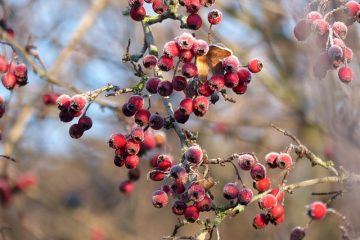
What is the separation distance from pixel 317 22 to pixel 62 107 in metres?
0.91

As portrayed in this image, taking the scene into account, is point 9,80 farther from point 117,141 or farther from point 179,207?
point 179,207

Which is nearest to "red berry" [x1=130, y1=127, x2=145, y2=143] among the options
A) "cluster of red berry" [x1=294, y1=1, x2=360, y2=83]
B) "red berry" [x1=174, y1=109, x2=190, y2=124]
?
"red berry" [x1=174, y1=109, x2=190, y2=124]

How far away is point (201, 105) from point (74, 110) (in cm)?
42

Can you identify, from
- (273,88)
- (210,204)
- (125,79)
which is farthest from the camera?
(125,79)

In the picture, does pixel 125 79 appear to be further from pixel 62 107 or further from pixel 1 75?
pixel 62 107

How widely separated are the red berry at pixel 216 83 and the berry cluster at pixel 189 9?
24 centimetres

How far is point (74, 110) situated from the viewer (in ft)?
6.63

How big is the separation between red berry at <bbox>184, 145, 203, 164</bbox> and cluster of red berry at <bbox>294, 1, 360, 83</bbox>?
552mm

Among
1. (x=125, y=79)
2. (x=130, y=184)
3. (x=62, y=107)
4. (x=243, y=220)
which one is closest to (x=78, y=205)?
(x=125, y=79)

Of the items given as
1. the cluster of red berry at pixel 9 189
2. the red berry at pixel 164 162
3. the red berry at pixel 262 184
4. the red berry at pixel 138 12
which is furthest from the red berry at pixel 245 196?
the cluster of red berry at pixel 9 189

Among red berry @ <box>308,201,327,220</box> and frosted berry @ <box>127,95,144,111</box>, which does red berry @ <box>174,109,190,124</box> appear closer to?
frosted berry @ <box>127,95,144,111</box>

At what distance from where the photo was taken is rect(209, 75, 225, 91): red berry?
192 cm

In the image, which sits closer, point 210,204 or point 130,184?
point 210,204

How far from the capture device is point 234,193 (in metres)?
2.03
